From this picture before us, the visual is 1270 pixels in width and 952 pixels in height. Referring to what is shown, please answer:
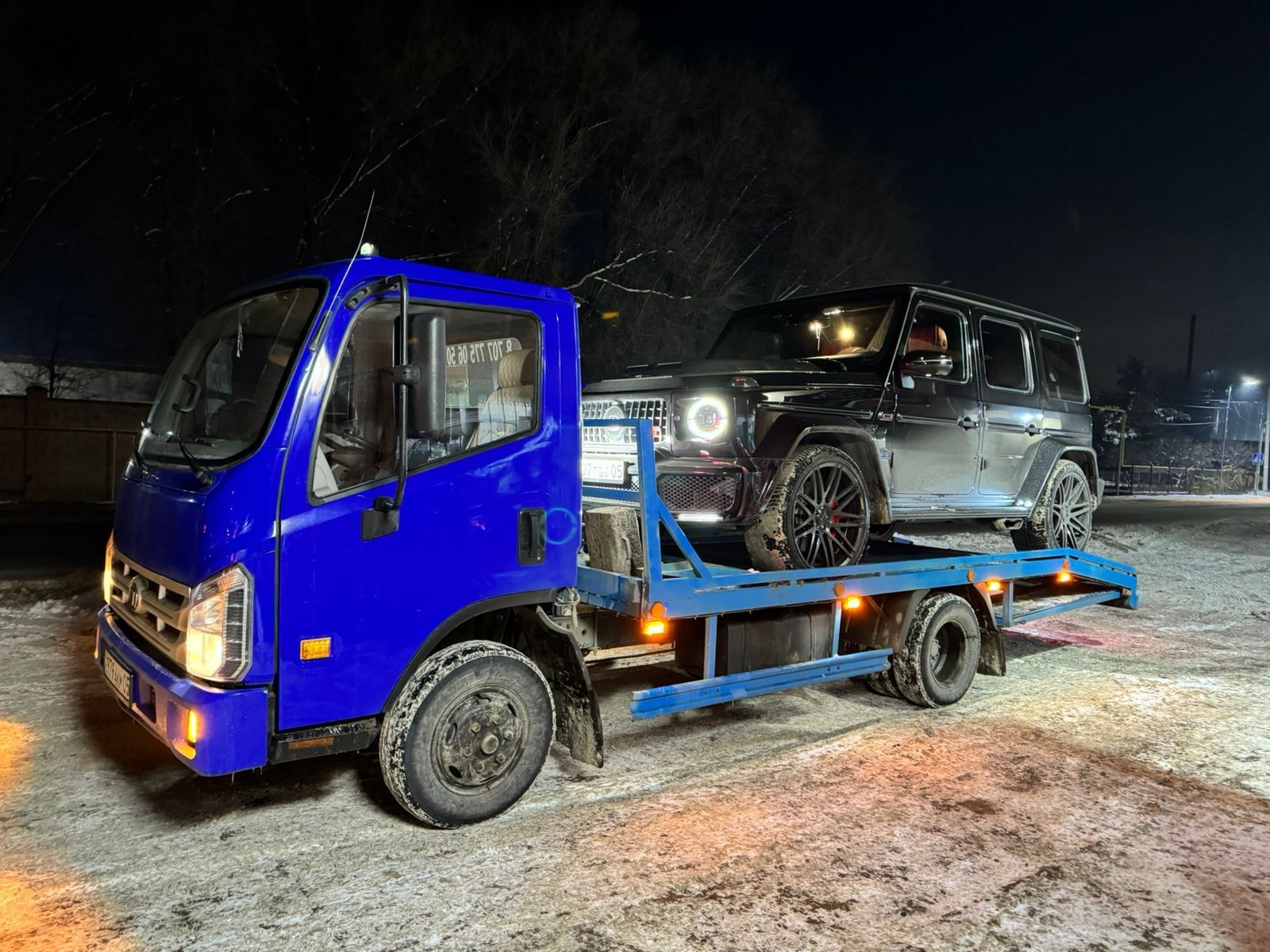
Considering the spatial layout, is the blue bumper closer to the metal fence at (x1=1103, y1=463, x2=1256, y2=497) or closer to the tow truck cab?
the tow truck cab

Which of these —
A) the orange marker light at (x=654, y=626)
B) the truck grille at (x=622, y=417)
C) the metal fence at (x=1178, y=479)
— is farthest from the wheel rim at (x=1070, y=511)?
Result: the metal fence at (x=1178, y=479)

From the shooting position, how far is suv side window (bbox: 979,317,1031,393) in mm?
7125

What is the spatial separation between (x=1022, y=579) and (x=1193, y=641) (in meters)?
2.99

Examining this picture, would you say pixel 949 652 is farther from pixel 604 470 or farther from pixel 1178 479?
pixel 1178 479

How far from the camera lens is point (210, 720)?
315 centimetres

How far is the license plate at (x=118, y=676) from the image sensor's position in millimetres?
3623

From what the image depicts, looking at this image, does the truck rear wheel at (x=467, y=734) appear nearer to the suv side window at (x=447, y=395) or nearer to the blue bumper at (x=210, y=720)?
the blue bumper at (x=210, y=720)

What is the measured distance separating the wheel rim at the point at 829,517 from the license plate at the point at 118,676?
3621mm

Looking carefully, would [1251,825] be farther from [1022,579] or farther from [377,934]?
[377,934]

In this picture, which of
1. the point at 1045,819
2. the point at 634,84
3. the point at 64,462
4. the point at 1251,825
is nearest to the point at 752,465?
the point at 1045,819

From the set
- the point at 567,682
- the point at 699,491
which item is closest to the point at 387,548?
the point at 567,682

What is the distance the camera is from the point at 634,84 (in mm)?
20188

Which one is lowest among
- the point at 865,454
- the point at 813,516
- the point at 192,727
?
the point at 192,727

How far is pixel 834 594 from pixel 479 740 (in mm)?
2527
